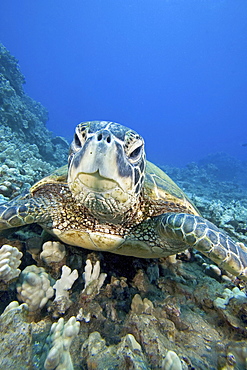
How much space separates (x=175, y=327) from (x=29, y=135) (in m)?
10.8

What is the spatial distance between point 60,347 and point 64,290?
2.01 ft

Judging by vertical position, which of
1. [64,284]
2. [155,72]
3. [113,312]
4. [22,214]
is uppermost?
[155,72]

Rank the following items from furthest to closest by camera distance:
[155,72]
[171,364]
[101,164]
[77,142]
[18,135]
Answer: [155,72], [18,135], [77,142], [101,164], [171,364]

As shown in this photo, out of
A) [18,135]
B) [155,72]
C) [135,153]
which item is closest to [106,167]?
[135,153]

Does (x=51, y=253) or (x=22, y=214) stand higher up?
(x=22, y=214)

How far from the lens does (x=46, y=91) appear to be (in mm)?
116562

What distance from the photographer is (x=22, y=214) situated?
187cm

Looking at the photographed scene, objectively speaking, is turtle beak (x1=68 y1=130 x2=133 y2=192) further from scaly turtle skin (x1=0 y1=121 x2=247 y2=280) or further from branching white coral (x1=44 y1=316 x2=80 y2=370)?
branching white coral (x1=44 y1=316 x2=80 y2=370)

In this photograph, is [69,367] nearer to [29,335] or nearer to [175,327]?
[29,335]

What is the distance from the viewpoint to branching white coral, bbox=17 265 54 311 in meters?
1.46

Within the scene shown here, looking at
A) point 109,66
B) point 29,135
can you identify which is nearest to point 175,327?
point 29,135

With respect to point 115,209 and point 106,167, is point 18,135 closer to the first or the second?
point 115,209

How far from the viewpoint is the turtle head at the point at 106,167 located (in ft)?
3.94

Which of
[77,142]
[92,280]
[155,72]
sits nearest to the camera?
[77,142]
